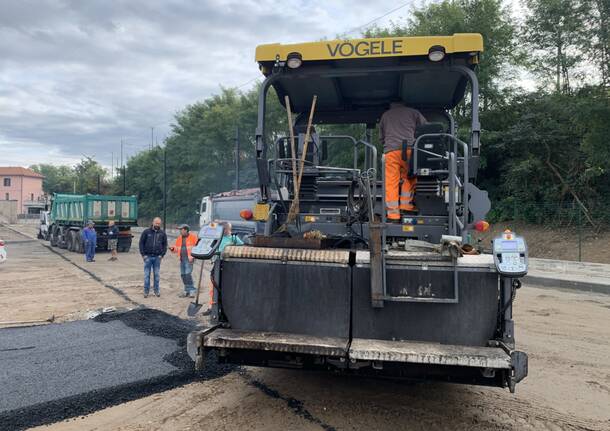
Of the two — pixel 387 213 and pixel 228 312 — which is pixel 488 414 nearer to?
pixel 387 213

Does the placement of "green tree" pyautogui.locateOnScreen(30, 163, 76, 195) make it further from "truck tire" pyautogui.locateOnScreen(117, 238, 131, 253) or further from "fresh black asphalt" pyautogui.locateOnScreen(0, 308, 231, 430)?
"fresh black asphalt" pyautogui.locateOnScreen(0, 308, 231, 430)

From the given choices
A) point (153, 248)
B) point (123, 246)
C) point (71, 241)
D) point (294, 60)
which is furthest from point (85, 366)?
point (71, 241)

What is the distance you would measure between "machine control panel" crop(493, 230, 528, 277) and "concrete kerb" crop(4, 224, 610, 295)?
9.05 m

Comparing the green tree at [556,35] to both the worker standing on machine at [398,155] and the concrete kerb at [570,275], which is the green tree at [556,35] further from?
the worker standing on machine at [398,155]

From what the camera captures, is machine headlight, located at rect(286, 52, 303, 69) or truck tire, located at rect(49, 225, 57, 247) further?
truck tire, located at rect(49, 225, 57, 247)

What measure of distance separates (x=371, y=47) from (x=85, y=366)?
3.94 m

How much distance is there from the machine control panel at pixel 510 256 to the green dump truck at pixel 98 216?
18.9m

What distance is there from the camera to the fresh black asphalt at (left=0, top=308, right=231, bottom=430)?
399 cm

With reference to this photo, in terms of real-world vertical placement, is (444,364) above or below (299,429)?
above

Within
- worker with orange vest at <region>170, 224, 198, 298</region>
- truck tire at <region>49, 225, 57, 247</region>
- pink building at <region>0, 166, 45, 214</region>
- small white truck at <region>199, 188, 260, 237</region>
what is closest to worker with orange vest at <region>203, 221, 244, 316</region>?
worker with orange vest at <region>170, 224, 198, 298</region>

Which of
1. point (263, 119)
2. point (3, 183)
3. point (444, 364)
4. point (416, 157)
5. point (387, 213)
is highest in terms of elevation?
point (3, 183)

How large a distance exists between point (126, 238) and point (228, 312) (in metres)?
18.1

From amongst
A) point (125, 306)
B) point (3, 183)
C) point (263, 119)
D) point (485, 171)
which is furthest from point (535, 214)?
point (3, 183)

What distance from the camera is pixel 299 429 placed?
3572mm
